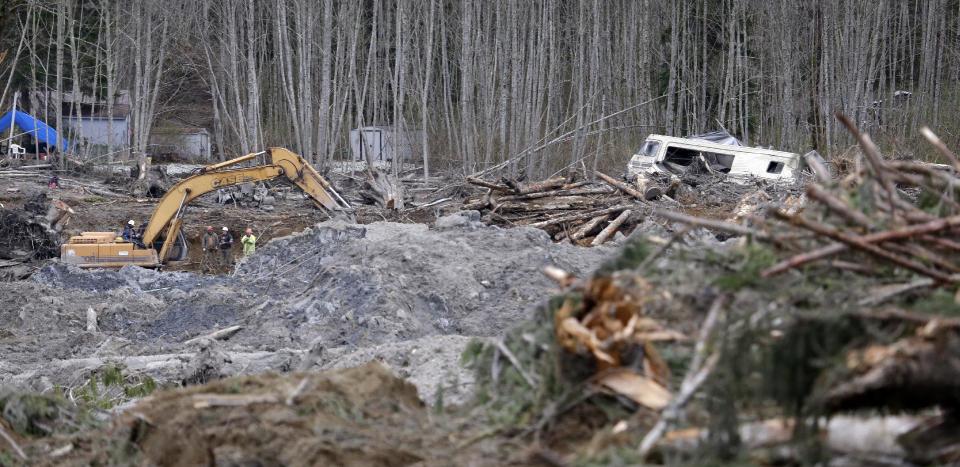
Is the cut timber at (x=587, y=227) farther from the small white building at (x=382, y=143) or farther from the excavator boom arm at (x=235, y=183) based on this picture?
the small white building at (x=382, y=143)

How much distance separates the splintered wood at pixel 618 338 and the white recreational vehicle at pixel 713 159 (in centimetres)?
1965

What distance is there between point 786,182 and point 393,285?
1218cm

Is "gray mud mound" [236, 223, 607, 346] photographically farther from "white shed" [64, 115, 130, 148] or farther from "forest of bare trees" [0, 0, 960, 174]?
"white shed" [64, 115, 130, 148]

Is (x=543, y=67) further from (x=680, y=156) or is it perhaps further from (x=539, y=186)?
(x=539, y=186)

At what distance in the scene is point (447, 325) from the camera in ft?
41.2

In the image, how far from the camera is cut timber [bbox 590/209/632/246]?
18.0 meters

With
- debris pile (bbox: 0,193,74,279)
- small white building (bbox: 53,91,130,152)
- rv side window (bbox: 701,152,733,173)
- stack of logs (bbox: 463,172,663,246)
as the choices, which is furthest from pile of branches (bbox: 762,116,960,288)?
small white building (bbox: 53,91,130,152)

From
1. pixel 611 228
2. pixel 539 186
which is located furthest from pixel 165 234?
pixel 611 228

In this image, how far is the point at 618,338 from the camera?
4.02 meters

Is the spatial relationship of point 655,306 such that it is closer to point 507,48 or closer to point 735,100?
point 507,48

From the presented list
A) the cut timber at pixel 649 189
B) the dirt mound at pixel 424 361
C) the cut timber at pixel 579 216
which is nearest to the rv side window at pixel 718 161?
the cut timber at pixel 649 189

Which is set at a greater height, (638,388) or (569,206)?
(638,388)

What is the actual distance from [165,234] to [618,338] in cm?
1569

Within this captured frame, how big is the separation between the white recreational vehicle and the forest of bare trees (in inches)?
61.1
